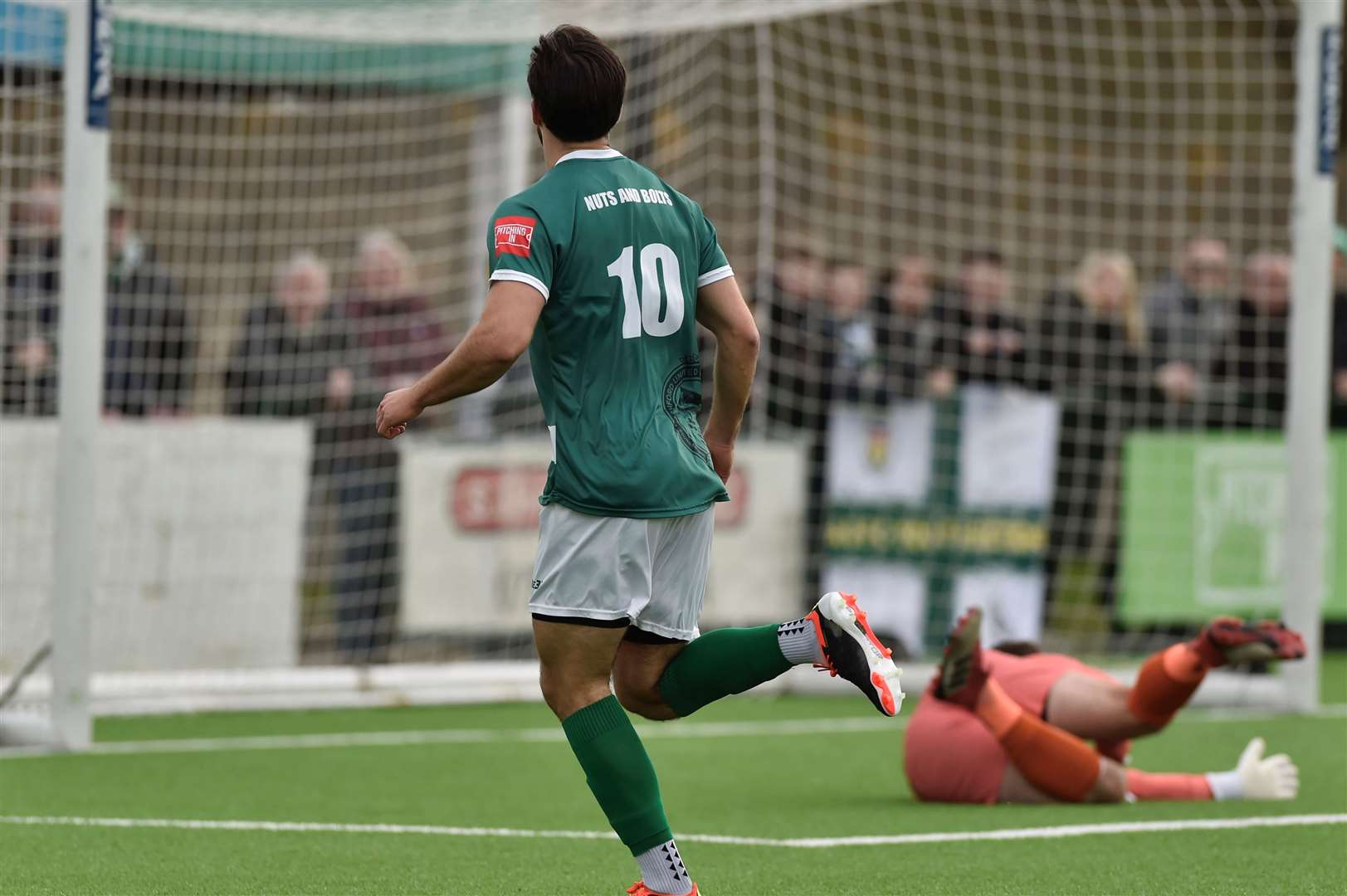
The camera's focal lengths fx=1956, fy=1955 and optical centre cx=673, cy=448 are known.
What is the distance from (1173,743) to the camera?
7957 millimetres

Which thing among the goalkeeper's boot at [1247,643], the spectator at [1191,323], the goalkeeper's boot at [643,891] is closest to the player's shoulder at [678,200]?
the goalkeeper's boot at [643,891]

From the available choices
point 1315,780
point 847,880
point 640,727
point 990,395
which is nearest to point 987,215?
point 990,395

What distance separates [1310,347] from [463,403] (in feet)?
14.8

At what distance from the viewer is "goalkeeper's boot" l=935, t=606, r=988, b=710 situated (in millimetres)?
5789

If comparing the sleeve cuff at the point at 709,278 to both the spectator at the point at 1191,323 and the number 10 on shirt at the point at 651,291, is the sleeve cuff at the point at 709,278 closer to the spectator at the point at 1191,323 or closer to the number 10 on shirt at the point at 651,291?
the number 10 on shirt at the point at 651,291

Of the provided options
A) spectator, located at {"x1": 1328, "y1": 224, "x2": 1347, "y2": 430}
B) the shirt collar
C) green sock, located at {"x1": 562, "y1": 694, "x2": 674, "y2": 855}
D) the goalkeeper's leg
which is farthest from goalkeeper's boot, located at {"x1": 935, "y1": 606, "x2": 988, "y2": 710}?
spectator, located at {"x1": 1328, "y1": 224, "x2": 1347, "y2": 430}

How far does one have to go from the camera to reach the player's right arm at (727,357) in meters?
4.34

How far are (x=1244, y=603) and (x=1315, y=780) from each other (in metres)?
4.52

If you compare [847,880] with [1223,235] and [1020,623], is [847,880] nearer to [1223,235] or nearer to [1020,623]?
[1020,623]

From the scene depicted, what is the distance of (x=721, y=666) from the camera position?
4219mm

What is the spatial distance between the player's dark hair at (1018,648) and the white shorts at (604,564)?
2.71m

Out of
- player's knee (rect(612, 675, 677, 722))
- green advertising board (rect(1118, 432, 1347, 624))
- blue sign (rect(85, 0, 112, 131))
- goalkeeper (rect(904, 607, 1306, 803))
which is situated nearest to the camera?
player's knee (rect(612, 675, 677, 722))

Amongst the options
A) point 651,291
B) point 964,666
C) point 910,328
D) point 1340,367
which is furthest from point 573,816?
point 1340,367

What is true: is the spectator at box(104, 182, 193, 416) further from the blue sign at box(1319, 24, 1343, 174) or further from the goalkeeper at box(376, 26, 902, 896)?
the goalkeeper at box(376, 26, 902, 896)
